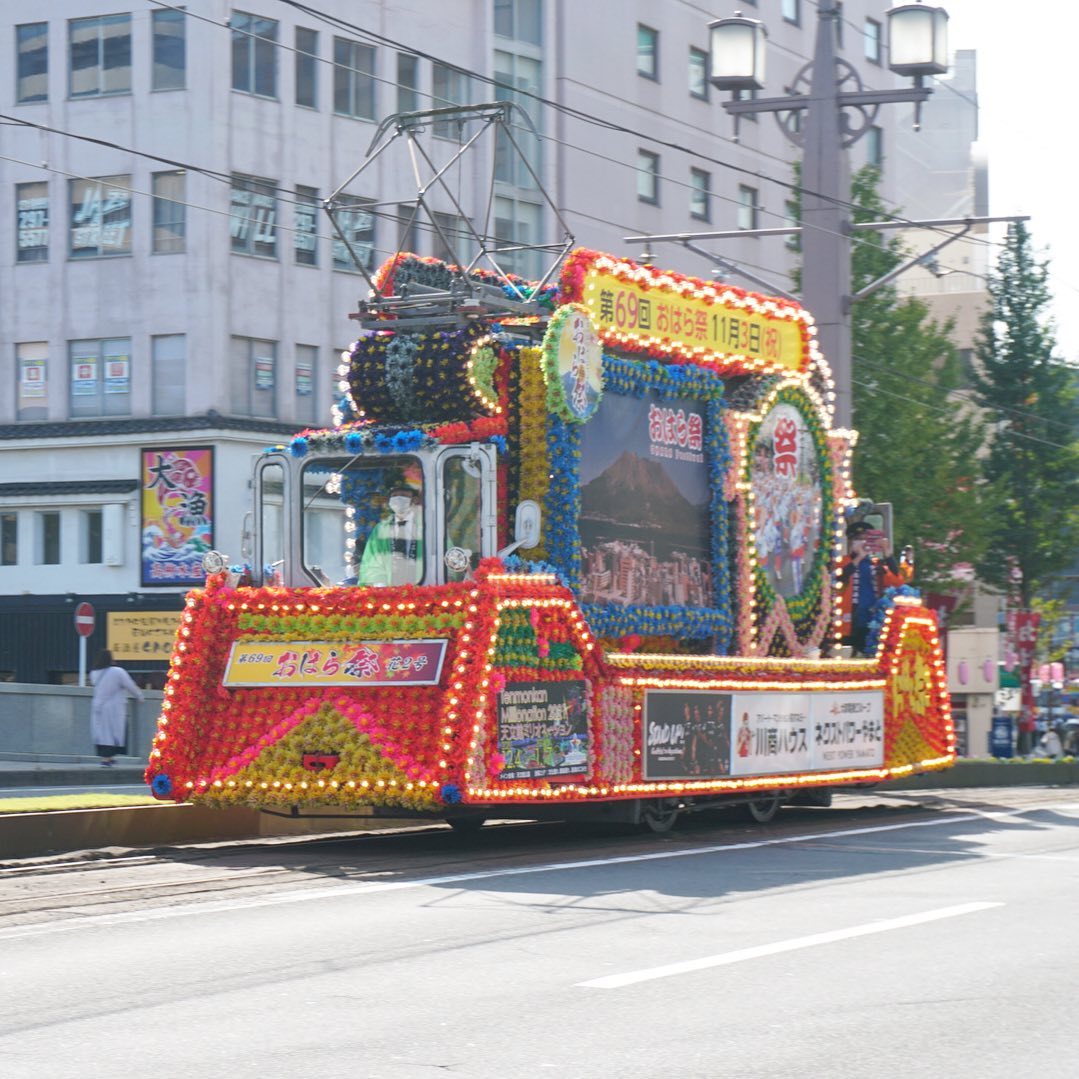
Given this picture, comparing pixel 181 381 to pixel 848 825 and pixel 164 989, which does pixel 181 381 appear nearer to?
pixel 848 825

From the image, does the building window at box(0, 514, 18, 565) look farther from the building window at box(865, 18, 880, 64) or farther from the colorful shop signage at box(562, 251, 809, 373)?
the building window at box(865, 18, 880, 64)

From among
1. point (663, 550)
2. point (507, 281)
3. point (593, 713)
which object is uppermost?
point (507, 281)

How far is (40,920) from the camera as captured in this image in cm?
1066

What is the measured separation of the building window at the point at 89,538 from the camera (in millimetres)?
42750

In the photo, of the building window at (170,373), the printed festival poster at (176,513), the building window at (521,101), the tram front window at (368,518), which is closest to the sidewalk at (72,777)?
the tram front window at (368,518)

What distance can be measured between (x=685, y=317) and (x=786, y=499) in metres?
2.52

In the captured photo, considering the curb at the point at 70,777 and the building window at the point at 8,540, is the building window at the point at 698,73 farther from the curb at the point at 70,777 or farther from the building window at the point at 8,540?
A: the curb at the point at 70,777

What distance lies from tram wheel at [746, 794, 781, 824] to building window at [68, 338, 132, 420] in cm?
2610

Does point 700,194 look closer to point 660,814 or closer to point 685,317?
point 685,317

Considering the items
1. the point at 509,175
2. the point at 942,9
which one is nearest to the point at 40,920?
the point at 942,9

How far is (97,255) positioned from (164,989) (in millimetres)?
35388

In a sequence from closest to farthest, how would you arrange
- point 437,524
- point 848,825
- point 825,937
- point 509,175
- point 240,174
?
point 825,937, point 437,524, point 848,825, point 240,174, point 509,175

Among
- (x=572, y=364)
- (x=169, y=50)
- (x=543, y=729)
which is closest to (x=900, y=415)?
(x=169, y=50)

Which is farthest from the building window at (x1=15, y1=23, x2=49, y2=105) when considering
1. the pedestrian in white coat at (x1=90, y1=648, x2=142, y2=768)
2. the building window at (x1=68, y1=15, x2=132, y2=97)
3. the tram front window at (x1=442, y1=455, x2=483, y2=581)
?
the tram front window at (x1=442, y1=455, x2=483, y2=581)
